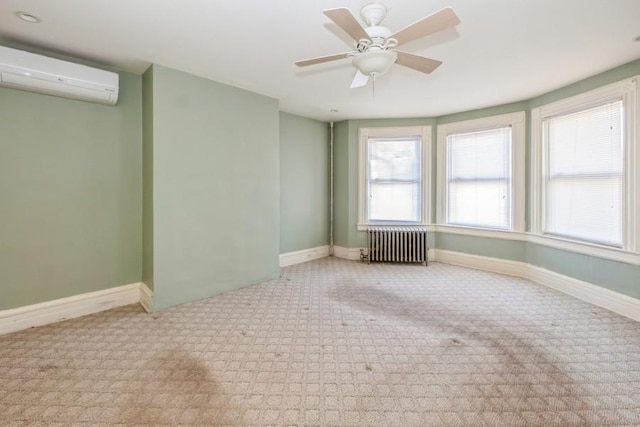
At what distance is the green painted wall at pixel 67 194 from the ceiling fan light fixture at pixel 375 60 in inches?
101

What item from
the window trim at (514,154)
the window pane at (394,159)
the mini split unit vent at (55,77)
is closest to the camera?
the mini split unit vent at (55,77)

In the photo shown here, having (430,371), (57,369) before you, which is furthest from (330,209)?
(57,369)

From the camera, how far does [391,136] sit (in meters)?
5.37

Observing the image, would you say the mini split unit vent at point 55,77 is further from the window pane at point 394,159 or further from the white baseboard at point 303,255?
the window pane at point 394,159

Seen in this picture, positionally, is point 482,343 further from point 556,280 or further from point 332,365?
point 556,280

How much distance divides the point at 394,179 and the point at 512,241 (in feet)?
6.73

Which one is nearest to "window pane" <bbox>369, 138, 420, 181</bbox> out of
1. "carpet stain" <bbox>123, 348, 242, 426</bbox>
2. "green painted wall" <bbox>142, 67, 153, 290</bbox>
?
"green painted wall" <bbox>142, 67, 153, 290</bbox>

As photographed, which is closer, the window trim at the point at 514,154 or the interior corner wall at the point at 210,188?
the interior corner wall at the point at 210,188

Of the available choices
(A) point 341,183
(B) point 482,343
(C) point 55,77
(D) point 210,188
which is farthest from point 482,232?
(C) point 55,77

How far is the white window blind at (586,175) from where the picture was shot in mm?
3232

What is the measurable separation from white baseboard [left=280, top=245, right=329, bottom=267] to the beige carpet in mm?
1538

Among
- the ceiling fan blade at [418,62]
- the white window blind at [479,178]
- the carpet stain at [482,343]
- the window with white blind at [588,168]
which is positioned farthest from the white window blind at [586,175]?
the ceiling fan blade at [418,62]

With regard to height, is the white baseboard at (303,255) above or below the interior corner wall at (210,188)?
below

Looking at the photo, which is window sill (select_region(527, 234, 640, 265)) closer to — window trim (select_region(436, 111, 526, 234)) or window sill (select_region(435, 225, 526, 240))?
window sill (select_region(435, 225, 526, 240))
